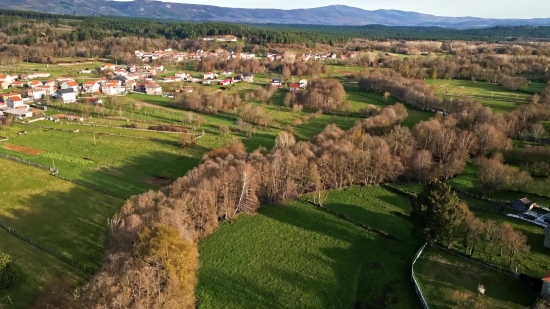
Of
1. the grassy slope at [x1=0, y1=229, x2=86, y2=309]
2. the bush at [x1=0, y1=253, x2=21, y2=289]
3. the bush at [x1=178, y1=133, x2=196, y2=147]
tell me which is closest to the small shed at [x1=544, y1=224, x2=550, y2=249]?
the grassy slope at [x1=0, y1=229, x2=86, y2=309]

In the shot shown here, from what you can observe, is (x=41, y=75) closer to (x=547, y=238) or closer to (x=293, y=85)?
(x=293, y=85)

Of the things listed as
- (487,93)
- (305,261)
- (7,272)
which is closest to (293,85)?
(487,93)

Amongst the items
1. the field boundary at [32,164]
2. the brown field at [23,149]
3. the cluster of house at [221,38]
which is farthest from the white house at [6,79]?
the cluster of house at [221,38]

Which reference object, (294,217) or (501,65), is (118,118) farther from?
(501,65)

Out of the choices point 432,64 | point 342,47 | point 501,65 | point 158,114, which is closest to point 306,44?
point 342,47

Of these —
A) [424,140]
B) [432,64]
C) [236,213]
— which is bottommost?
[236,213]

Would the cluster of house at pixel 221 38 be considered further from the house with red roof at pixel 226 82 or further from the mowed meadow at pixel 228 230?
the mowed meadow at pixel 228 230

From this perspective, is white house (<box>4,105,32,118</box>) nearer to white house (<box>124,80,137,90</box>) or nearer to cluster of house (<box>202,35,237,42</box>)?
white house (<box>124,80,137,90</box>)
